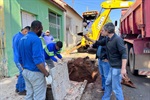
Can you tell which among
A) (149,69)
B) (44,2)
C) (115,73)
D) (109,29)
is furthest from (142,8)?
(44,2)

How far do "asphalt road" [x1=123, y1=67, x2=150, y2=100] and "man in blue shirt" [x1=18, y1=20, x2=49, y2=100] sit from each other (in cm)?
255

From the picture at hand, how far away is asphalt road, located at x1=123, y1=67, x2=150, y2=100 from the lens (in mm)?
4781

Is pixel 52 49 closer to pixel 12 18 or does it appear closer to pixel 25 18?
pixel 12 18

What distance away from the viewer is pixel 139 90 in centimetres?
532

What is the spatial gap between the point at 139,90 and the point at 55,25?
9.14 metres

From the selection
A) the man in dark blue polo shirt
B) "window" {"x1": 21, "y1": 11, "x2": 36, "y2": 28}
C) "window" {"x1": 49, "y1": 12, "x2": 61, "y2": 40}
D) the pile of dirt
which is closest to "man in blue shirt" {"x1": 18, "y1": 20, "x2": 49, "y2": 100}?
the man in dark blue polo shirt

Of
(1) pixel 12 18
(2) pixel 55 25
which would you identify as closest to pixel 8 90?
(1) pixel 12 18

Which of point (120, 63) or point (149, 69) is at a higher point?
point (120, 63)

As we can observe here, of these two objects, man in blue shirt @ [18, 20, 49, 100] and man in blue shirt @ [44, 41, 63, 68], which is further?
man in blue shirt @ [44, 41, 63, 68]

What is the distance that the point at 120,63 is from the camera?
363cm

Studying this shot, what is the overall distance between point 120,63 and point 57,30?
10.5 metres

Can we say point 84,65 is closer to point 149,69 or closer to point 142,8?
point 149,69

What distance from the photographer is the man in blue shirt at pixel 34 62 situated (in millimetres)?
2953

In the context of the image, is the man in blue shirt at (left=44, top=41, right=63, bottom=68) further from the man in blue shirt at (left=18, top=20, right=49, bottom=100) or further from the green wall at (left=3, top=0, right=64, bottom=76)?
the green wall at (left=3, top=0, right=64, bottom=76)
